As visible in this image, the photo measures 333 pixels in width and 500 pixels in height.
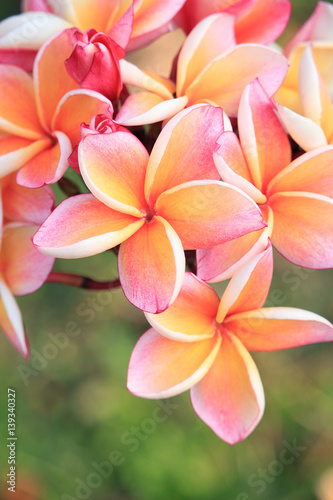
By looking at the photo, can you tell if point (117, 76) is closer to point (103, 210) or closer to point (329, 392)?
point (103, 210)

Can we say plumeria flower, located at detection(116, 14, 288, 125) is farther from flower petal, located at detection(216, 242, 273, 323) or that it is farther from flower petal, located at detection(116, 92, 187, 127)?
flower petal, located at detection(216, 242, 273, 323)

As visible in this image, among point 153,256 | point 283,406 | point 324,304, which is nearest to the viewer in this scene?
point 153,256

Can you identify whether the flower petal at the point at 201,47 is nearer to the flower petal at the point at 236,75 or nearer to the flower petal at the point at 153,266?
the flower petal at the point at 236,75

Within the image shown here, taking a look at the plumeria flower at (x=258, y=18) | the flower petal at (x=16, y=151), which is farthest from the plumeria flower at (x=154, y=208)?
the plumeria flower at (x=258, y=18)

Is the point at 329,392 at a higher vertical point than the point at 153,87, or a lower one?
lower

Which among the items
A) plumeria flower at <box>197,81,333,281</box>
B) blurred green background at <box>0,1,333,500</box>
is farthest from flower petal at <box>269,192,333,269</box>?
blurred green background at <box>0,1,333,500</box>

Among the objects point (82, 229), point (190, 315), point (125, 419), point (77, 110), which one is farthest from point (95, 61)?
point (125, 419)

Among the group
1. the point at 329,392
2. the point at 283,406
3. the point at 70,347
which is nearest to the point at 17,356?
the point at 70,347
